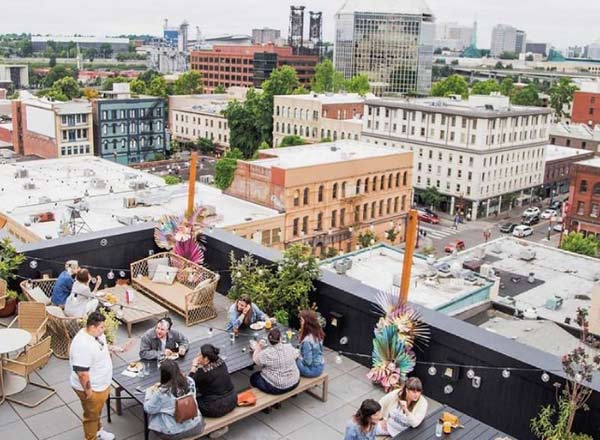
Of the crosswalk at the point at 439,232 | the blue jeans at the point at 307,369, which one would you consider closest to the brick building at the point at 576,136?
the crosswalk at the point at 439,232

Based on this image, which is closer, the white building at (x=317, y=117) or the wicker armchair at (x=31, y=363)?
the wicker armchair at (x=31, y=363)

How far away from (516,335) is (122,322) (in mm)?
13633


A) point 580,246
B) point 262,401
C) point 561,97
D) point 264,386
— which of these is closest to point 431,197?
point 580,246

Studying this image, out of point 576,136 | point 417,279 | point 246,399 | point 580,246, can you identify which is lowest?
point 580,246

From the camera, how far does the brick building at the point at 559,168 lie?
73.1 m

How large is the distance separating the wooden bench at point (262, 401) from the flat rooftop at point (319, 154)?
3606 centimetres

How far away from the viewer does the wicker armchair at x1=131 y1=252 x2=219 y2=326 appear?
1110cm

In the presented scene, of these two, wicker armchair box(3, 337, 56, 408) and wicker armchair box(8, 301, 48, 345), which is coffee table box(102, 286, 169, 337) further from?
wicker armchair box(3, 337, 56, 408)

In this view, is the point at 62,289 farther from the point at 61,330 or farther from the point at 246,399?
the point at 246,399

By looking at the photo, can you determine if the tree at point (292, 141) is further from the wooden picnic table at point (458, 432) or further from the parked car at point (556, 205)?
the wooden picnic table at point (458, 432)

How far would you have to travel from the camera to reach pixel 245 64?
134875 millimetres

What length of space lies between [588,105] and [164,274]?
3491 inches

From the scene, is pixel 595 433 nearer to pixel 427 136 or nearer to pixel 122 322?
pixel 122 322

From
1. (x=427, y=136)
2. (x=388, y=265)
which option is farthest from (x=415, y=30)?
(x=388, y=265)
